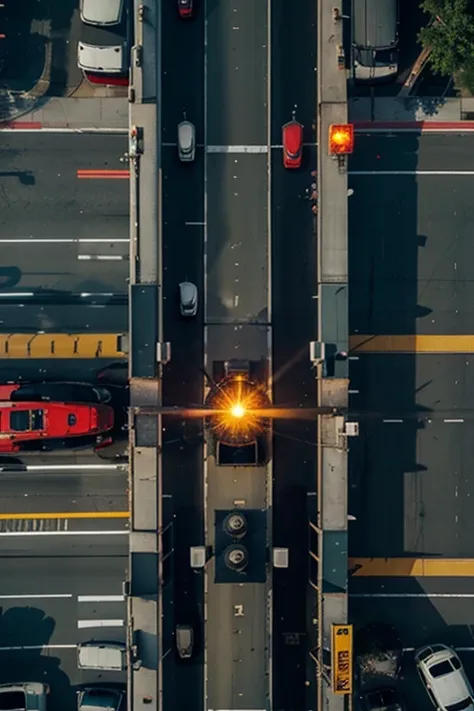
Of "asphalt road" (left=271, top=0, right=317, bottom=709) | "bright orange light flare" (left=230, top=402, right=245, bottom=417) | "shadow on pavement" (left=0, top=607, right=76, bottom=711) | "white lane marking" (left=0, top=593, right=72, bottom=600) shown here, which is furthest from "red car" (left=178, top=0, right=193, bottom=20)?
"shadow on pavement" (left=0, top=607, right=76, bottom=711)

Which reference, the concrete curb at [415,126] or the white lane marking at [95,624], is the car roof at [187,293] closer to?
the concrete curb at [415,126]

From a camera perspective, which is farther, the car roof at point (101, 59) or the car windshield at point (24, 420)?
the car roof at point (101, 59)

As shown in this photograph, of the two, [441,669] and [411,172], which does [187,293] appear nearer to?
[411,172]

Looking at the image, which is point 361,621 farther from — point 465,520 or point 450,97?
point 450,97

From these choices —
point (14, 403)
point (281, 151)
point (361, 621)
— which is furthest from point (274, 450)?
point (281, 151)

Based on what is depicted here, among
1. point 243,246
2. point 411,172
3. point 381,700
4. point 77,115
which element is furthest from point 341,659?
point 77,115

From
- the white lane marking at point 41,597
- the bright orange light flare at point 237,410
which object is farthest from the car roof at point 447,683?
the white lane marking at point 41,597
